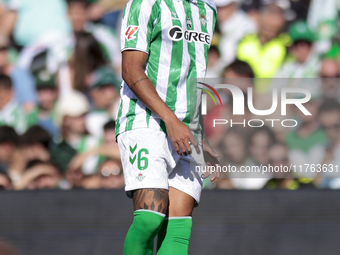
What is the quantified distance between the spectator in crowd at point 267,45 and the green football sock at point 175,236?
8.78ft

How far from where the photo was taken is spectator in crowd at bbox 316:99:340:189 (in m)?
4.08

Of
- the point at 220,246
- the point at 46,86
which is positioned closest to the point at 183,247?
the point at 220,246

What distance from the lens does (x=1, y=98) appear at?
14.6ft

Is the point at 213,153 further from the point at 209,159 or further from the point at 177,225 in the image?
the point at 177,225

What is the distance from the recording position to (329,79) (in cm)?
428

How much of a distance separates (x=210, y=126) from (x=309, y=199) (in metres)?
1.03

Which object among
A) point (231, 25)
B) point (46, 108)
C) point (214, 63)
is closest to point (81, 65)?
point (46, 108)

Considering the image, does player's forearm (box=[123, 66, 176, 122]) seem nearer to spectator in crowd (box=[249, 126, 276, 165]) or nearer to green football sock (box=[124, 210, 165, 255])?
green football sock (box=[124, 210, 165, 255])

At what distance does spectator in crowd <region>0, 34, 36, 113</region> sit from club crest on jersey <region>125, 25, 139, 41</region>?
9.44 ft

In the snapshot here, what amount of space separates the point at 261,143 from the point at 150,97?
2577 mm

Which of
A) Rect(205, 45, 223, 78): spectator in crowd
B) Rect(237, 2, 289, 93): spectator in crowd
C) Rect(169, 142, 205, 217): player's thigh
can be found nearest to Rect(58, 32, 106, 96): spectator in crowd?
Rect(205, 45, 223, 78): spectator in crowd

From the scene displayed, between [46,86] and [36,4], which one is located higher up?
[36,4]

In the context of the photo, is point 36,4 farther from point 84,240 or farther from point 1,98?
point 84,240

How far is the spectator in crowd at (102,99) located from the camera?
14.1ft
